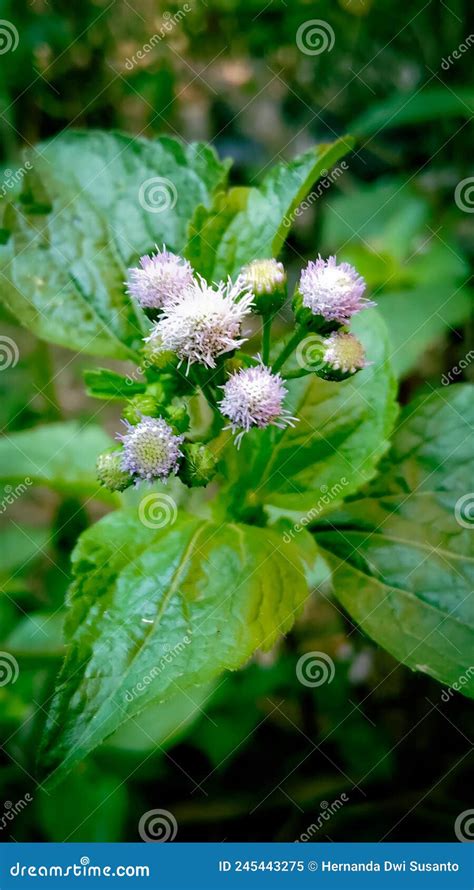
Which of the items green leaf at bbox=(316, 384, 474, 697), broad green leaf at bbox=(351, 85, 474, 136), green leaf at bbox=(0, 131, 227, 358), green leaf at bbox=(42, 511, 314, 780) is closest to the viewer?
green leaf at bbox=(42, 511, 314, 780)

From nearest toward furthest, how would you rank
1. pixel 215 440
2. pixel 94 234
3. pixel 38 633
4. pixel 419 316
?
pixel 215 440 → pixel 94 234 → pixel 38 633 → pixel 419 316

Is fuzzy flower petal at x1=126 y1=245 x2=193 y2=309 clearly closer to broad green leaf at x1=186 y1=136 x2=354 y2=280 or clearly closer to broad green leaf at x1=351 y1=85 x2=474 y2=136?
broad green leaf at x1=186 y1=136 x2=354 y2=280

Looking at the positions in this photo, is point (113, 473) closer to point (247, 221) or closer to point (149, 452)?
point (149, 452)

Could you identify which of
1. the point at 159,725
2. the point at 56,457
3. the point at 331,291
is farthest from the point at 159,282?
the point at 159,725

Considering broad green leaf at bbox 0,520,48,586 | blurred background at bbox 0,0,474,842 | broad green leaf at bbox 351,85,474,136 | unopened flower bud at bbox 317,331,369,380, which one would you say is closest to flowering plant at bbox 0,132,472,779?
unopened flower bud at bbox 317,331,369,380

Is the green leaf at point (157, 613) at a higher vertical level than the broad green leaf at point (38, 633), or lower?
higher

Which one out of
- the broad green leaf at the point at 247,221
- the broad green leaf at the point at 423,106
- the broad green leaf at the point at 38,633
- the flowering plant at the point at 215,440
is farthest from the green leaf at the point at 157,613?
the broad green leaf at the point at 423,106

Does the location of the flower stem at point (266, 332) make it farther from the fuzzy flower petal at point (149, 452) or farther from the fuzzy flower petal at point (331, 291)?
the fuzzy flower petal at point (149, 452)
